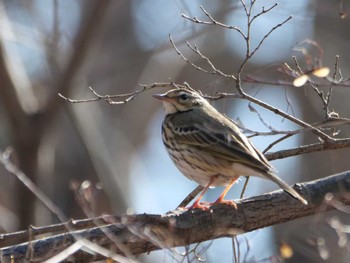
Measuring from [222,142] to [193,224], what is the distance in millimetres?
1022

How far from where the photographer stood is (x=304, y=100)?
1652cm

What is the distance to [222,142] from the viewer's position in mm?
8078

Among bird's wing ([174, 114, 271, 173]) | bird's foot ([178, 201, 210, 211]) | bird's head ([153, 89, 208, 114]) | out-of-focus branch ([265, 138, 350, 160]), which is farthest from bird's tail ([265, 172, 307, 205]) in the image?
bird's head ([153, 89, 208, 114])

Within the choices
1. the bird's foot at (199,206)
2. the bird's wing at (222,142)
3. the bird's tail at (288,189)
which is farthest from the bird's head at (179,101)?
the bird's tail at (288,189)

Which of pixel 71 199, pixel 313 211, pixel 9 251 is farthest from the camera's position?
pixel 71 199

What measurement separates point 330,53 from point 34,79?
17.2 feet

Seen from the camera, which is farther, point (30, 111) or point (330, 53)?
point (330, 53)

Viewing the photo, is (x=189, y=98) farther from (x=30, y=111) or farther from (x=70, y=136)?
(x=70, y=136)

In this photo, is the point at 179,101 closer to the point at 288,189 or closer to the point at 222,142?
the point at 222,142

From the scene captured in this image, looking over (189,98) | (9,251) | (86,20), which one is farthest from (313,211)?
(86,20)

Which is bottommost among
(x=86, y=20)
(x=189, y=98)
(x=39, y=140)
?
(x=189, y=98)

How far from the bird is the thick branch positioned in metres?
0.15

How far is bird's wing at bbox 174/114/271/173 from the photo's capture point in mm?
7674

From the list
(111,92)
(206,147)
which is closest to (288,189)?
(206,147)
